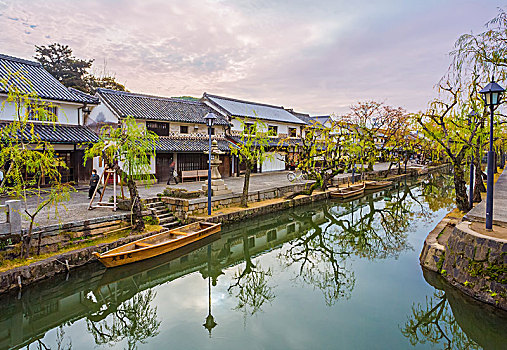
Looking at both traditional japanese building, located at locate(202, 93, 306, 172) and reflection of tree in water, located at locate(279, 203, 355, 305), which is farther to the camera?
traditional japanese building, located at locate(202, 93, 306, 172)

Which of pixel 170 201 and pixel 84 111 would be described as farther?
pixel 84 111

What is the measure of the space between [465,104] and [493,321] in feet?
23.8

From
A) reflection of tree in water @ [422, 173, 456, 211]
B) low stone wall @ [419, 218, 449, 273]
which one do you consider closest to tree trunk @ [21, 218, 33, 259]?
low stone wall @ [419, 218, 449, 273]

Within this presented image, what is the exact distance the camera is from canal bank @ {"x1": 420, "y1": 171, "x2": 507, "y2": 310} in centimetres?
603

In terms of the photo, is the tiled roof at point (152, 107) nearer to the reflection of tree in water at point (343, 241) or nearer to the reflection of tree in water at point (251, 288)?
the reflection of tree in water at point (343, 241)

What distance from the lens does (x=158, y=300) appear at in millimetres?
7336

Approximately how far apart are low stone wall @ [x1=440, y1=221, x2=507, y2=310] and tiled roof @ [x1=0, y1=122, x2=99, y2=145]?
1591cm

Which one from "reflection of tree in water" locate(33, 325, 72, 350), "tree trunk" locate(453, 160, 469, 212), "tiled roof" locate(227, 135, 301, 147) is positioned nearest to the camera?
"reflection of tree in water" locate(33, 325, 72, 350)

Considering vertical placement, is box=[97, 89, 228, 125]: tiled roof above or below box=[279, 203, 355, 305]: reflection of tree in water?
above

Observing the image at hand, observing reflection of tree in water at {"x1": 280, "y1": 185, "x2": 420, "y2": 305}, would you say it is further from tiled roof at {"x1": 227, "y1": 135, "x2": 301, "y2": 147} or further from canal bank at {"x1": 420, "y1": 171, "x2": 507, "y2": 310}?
tiled roof at {"x1": 227, "y1": 135, "x2": 301, "y2": 147}

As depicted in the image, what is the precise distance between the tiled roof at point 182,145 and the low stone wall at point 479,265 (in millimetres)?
15458

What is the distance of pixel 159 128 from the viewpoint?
1994 cm

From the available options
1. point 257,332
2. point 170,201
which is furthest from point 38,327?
point 170,201

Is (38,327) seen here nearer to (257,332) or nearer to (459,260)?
(257,332)
